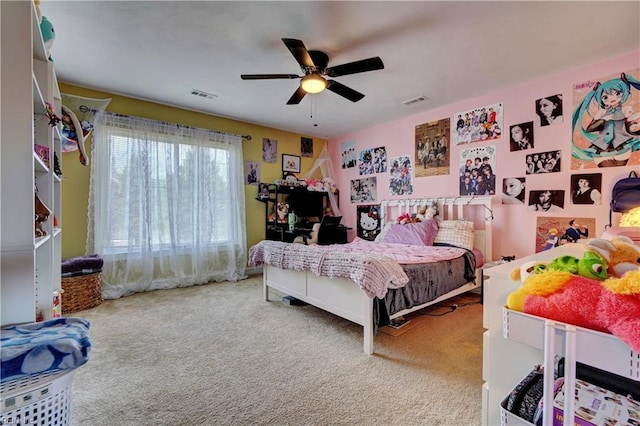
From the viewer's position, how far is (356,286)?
2252mm

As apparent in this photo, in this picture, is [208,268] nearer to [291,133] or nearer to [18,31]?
[291,133]

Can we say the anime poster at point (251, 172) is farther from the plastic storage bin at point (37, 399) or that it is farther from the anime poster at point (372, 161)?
the plastic storage bin at point (37, 399)

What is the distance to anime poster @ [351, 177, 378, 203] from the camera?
16.4 ft

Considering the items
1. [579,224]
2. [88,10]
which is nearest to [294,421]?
[88,10]

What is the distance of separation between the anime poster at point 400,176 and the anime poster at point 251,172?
227 centimetres

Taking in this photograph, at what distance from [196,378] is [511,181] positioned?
12.4 ft

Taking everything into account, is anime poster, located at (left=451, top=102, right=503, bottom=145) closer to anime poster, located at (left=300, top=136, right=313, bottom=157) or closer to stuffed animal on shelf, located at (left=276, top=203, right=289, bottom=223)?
anime poster, located at (left=300, top=136, right=313, bottom=157)

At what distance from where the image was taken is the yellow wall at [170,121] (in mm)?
3324

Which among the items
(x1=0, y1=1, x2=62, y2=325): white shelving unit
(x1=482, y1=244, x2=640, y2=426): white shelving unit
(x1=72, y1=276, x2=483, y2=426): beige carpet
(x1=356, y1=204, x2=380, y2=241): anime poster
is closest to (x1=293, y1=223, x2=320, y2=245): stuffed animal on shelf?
(x1=356, y1=204, x2=380, y2=241): anime poster

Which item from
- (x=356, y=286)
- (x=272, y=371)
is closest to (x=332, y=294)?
(x=356, y=286)

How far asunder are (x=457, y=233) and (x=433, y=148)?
1.33m

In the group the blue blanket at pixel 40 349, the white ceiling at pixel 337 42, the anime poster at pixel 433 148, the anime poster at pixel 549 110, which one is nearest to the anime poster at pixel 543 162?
the anime poster at pixel 549 110

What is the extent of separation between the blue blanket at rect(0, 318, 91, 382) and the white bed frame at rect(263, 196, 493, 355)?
1.69 meters

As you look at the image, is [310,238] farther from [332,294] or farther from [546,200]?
[546,200]
